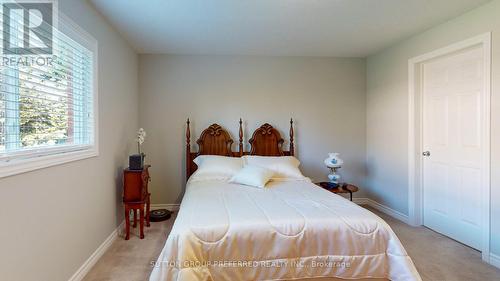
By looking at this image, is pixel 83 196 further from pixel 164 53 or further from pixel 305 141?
pixel 305 141

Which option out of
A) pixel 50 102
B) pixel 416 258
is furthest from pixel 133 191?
pixel 416 258

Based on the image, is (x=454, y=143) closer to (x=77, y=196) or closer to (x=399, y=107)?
(x=399, y=107)

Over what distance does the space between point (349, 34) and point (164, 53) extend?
2627 millimetres

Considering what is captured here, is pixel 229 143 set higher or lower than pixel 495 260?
higher

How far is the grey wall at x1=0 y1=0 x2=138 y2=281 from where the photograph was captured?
151 cm

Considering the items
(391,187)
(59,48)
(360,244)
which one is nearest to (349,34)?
(391,187)

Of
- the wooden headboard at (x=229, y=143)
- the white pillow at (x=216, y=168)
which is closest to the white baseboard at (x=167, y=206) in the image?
the wooden headboard at (x=229, y=143)

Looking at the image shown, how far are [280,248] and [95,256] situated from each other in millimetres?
1834

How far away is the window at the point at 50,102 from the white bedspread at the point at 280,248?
1032 mm

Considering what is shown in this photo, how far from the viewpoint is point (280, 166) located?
3.48 meters

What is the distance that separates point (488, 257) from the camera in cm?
243

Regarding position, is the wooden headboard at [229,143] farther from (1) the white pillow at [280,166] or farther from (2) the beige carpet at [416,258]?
(2) the beige carpet at [416,258]

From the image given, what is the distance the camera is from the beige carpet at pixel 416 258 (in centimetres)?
220

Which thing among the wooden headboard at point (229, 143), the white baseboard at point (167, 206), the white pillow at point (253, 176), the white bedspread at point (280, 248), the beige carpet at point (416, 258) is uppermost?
the wooden headboard at point (229, 143)
